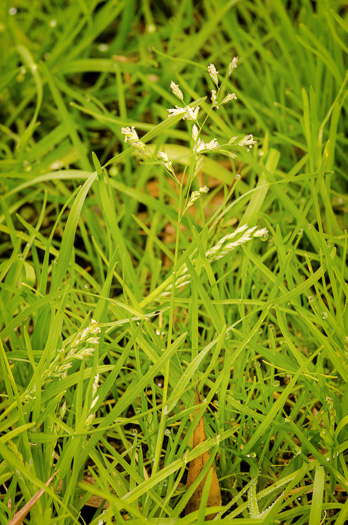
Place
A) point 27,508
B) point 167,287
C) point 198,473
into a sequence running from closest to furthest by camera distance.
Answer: point 27,508
point 198,473
point 167,287

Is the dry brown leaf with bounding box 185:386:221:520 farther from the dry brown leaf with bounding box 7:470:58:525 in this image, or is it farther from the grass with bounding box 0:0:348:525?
the dry brown leaf with bounding box 7:470:58:525

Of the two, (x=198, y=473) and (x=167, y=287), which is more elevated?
(x=167, y=287)

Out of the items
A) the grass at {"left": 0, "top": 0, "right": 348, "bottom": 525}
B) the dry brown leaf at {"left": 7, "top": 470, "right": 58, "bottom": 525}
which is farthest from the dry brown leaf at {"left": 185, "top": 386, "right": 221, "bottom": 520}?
the dry brown leaf at {"left": 7, "top": 470, "right": 58, "bottom": 525}

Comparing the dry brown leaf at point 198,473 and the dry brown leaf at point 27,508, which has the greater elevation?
the dry brown leaf at point 27,508

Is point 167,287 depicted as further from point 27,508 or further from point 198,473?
point 27,508

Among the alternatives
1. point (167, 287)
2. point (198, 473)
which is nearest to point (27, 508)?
point (198, 473)

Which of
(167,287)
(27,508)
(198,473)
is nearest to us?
(27,508)

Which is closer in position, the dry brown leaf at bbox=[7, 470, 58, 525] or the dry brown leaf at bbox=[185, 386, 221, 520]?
the dry brown leaf at bbox=[7, 470, 58, 525]

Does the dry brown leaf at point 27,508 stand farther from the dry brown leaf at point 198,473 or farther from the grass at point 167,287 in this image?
the dry brown leaf at point 198,473

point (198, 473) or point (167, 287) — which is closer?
point (198, 473)

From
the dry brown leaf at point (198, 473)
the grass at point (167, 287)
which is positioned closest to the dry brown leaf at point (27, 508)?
the grass at point (167, 287)
